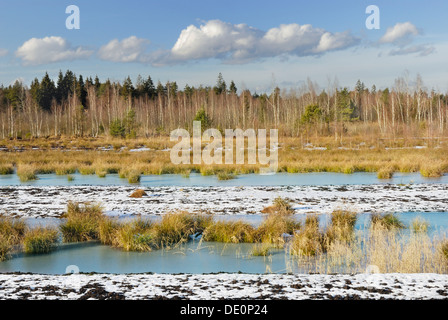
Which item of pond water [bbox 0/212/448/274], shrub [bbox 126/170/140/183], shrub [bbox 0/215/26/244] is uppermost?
shrub [bbox 126/170/140/183]

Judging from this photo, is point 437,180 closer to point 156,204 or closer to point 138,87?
point 156,204

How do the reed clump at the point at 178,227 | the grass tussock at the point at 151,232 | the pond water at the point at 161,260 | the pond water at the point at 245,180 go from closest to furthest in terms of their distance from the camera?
the pond water at the point at 161,260 → the grass tussock at the point at 151,232 → the reed clump at the point at 178,227 → the pond water at the point at 245,180

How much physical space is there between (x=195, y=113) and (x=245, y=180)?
1923 inches

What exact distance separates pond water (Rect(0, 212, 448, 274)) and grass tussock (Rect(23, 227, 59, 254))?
0.57ft

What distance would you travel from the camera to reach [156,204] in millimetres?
12227

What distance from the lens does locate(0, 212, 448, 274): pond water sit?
6641mm

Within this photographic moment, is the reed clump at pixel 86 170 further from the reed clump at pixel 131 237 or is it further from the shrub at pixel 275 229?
the shrub at pixel 275 229

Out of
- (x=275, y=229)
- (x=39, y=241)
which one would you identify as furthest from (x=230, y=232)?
(x=39, y=241)

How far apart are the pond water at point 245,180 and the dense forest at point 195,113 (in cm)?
2316

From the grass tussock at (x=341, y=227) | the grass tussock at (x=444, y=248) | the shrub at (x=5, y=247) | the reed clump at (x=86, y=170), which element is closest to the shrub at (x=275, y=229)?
the grass tussock at (x=341, y=227)

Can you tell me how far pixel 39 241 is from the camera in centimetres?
790

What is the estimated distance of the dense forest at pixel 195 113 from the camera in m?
49.2

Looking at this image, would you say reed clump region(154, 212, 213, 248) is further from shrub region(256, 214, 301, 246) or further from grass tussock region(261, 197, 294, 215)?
grass tussock region(261, 197, 294, 215)

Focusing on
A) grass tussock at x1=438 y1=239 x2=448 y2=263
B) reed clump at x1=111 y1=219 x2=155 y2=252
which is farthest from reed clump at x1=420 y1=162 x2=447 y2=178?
reed clump at x1=111 y1=219 x2=155 y2=252
